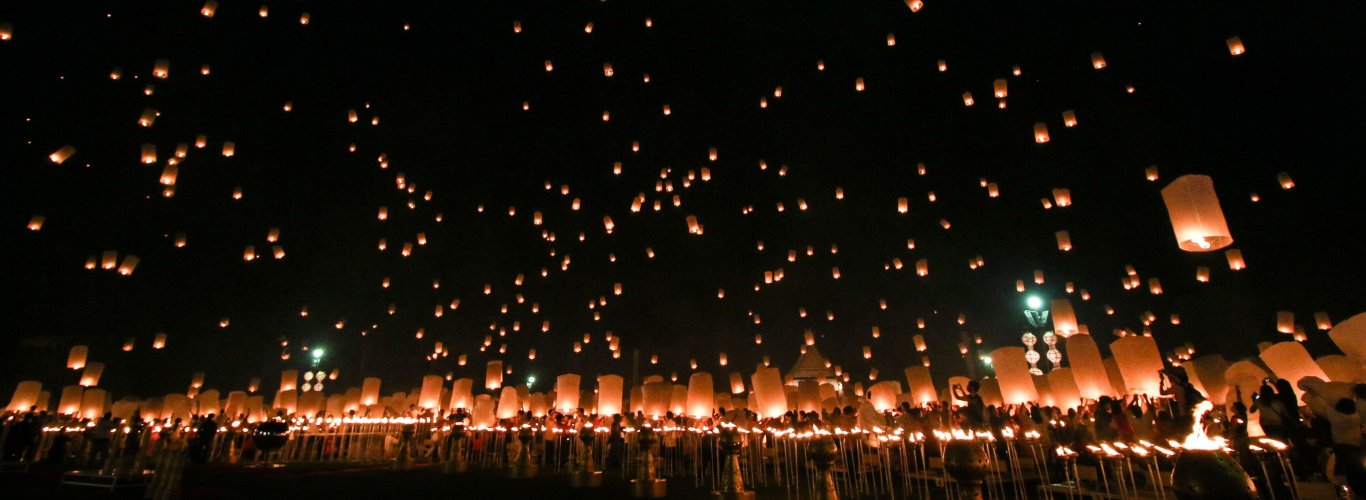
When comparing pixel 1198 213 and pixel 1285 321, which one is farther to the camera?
pixel 1285 321

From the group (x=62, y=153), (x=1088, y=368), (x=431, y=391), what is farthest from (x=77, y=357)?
(x=1088, y=368)

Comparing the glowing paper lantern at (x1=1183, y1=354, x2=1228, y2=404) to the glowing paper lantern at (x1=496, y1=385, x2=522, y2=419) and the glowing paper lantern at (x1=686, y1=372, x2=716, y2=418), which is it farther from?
the glowing paper lantern at (x1=496, y1=385, x2=522, y2=419)

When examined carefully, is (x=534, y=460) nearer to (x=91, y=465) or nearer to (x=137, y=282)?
(x=91, y=465)

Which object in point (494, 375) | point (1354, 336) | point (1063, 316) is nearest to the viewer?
point (1354, 336)

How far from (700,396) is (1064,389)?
5766 millimetres

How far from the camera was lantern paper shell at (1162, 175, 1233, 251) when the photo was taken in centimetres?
585

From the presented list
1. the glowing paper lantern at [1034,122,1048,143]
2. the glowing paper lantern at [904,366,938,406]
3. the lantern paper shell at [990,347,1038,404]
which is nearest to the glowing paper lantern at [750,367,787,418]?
the lantern paper shell at [990,347,1038,404]

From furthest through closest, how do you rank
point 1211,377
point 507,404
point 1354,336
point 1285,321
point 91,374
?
1. point 91,374
2. point 1285,321
3. point 507,404
4. point 1211,377
5. point 1354,336

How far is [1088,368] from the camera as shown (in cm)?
911

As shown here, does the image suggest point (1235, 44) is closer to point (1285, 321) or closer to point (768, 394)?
point (768, 394)

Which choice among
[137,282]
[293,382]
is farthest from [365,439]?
[137,282]

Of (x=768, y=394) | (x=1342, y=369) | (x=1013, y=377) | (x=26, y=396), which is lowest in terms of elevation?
(x=1342, y=369)

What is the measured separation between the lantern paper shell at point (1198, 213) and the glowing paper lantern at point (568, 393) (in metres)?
9.77

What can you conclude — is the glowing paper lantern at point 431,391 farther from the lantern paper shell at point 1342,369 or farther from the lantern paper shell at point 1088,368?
the lantern paper shell at point 1342,369
